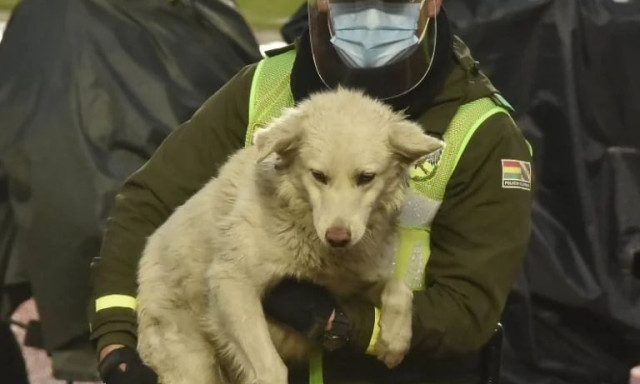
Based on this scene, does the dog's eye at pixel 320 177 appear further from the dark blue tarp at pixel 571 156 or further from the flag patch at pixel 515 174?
the dark blue tarp at pixel 571 156

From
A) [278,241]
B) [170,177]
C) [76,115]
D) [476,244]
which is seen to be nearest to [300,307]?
[278,241]

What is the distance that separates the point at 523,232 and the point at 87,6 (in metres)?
1.13

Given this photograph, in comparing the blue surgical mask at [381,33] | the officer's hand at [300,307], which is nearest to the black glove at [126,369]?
the officer's hand at [300,307]

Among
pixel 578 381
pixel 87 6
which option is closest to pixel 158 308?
pixel 87 6

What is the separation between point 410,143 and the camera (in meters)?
1.39

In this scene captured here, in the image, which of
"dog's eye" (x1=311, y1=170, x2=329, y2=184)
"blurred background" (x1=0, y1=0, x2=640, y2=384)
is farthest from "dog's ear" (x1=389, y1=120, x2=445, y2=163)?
"blurred background" (x1=0, y1=0, x2=640, y2=384)

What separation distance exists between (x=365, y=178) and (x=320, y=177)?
6cm

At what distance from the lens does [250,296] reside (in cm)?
146

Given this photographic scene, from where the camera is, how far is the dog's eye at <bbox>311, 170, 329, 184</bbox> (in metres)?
1.39

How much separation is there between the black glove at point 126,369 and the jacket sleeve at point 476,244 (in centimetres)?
44

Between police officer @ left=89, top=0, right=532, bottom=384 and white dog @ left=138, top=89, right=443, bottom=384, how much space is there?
0.19 feet

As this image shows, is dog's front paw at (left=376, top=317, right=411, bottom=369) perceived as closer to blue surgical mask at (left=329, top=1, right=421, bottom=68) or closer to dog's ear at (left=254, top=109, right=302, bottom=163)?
dog's ear at (left=254, top=109, right=302, bottom=163)

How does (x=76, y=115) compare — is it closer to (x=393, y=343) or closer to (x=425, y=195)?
(x=425, y=195)

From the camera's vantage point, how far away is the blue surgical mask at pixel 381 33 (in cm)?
167
